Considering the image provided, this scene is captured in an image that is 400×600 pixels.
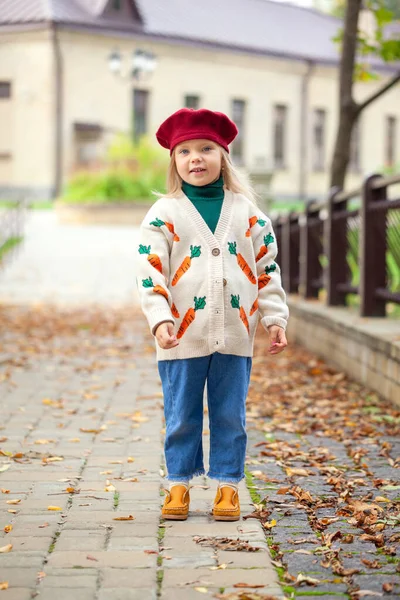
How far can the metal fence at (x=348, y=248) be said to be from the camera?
802 centimetres

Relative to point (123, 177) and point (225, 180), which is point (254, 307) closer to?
point (225, 180)

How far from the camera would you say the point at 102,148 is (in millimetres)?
37000

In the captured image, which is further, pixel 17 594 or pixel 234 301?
pixel 234 301

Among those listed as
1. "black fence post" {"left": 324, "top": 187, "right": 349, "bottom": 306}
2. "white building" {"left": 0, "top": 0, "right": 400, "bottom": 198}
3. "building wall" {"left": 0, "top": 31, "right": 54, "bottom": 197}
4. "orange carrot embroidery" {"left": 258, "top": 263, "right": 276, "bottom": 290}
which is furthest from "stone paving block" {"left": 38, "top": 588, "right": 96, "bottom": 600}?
"building wall" {"left": 0, "top": 31, "right": 54, "bottom": 197}

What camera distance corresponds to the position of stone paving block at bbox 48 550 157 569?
3531 mm

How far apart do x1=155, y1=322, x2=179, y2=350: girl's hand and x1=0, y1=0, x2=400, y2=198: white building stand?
31.4 m

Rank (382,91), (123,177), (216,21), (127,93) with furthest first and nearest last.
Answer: (216,21) < (127,93) < (123,177) < (382,91)

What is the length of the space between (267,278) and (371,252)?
4024 mm

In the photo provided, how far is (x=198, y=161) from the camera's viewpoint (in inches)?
165

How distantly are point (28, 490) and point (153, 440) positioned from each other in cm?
133

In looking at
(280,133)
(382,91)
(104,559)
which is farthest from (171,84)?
(104,559)

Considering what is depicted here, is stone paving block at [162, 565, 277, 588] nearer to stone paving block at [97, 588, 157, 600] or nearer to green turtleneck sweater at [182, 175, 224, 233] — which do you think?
stone paving block at [97, 588, 157, 600]

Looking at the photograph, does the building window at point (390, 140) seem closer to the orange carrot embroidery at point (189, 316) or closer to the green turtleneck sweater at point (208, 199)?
the green turtleneck sweater at point (208, 199)

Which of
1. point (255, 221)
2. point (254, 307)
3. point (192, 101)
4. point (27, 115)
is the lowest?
point (254, 307)
